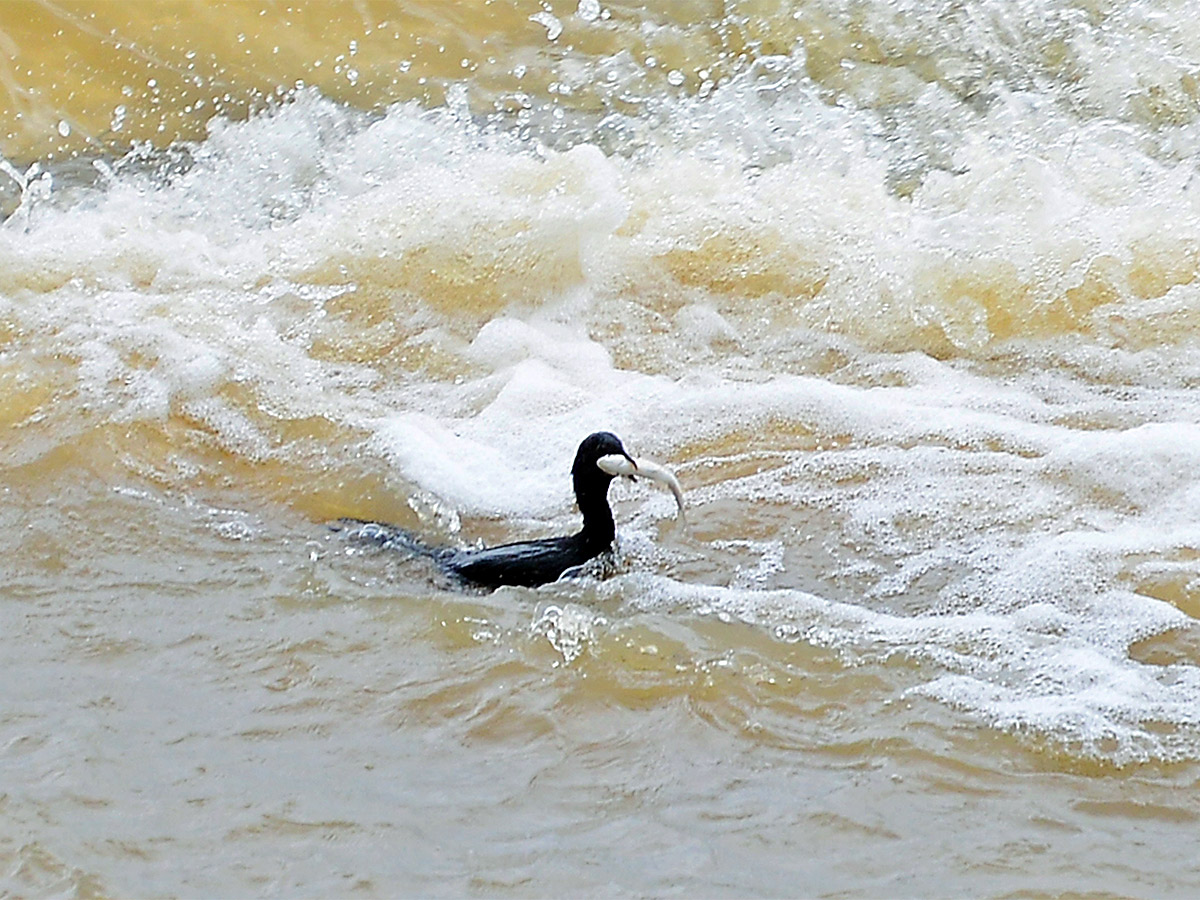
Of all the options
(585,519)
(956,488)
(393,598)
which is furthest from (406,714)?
(956,488)

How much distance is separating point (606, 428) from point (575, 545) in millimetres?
1004

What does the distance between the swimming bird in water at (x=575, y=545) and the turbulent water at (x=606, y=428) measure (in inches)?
3.8

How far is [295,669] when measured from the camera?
3979 mm

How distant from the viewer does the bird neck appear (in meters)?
4.57

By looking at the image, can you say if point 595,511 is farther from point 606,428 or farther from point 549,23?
point 549,23

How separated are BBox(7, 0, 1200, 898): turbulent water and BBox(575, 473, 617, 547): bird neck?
11 cm

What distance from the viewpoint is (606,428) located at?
5473 mm

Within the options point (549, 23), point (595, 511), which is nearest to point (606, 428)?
point (595, 511)

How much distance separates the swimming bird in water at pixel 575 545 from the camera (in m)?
4.48

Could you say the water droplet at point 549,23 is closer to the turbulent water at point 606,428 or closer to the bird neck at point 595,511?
the turbulent water at point 606,428

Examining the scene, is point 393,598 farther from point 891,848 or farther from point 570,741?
point 891,848

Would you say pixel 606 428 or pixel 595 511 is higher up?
pixel 606 428

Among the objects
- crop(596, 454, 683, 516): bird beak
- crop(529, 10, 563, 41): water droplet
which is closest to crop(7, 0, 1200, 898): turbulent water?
crop(529, 10, 563, 41): water droplet

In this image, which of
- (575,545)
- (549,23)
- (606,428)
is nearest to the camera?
(575,545)
